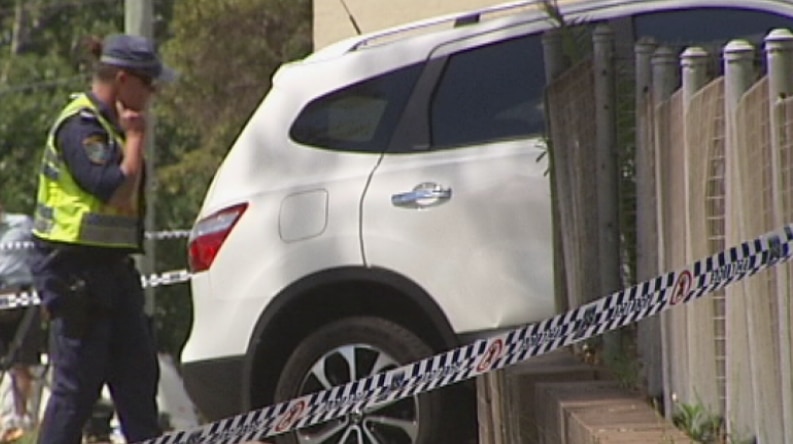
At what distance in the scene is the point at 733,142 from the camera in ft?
14.4

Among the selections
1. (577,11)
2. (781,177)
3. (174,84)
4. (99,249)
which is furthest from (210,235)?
(174,84)

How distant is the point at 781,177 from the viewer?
13.2 ft

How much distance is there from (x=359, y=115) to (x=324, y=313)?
2.70 feet

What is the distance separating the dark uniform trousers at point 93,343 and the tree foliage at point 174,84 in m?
11.6

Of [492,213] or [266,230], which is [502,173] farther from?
[266,230]

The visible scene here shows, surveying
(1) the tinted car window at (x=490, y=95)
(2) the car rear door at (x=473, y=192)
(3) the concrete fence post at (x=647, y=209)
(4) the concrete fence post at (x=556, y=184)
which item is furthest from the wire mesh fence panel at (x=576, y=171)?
(1) the tinted car window at (x=490, y=95)

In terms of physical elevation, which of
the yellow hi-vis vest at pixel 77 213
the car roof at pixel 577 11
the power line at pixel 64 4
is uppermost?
the power line at pixel 64 4

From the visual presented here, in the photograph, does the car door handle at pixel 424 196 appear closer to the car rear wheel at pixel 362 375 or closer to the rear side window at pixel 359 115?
the rear side window at pixel 359 115

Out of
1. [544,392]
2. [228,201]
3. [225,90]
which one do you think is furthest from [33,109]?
[544,392]

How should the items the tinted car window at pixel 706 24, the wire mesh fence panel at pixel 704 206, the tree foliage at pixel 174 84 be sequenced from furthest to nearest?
the tree foliage at pixel 174 84 → the tinted car window at pixel 706 24 → the wire mesh fence panel at pixel 704 206

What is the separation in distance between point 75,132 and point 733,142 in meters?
2.90

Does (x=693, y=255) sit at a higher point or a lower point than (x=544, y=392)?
higher

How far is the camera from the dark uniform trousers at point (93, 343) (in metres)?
6.50

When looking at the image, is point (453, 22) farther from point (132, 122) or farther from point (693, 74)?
point (693, 74)
